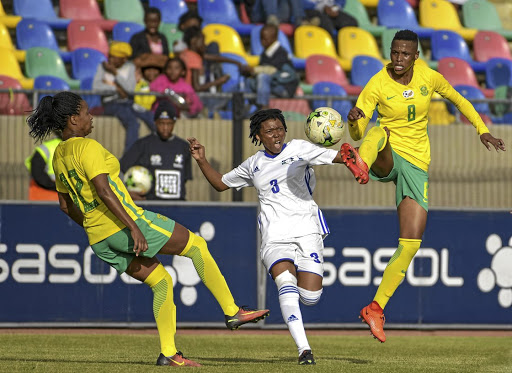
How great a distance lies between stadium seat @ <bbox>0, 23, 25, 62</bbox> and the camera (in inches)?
626

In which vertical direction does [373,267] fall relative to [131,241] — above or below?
below

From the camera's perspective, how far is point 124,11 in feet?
57.0

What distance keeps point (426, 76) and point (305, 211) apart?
163cm

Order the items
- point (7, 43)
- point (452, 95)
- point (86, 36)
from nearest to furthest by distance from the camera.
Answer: point (452, 95)
point (7, 43)
point (86, 36)

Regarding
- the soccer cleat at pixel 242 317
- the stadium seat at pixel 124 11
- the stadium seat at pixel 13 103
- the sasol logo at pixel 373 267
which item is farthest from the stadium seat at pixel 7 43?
the soccer cleat at pixel 242 317

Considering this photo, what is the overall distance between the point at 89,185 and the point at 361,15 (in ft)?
41.2

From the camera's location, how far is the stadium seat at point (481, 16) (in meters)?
19.3

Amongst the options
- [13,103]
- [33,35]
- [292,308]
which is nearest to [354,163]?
[292,308]

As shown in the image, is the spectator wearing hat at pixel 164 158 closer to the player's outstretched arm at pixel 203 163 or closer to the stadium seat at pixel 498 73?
the player's outstretched arm at pixel 203 163

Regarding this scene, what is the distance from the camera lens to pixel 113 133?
1241 centimetres

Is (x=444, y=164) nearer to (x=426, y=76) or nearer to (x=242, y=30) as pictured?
(x=426, y=76)

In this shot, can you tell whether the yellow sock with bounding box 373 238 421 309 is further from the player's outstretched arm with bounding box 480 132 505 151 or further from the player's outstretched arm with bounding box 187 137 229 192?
the player's outstretched arm with bounding box 187 137 229 192

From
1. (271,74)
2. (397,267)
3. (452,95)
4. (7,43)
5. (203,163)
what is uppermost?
(7,43)

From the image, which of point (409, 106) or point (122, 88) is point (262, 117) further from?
point (122, 88)
